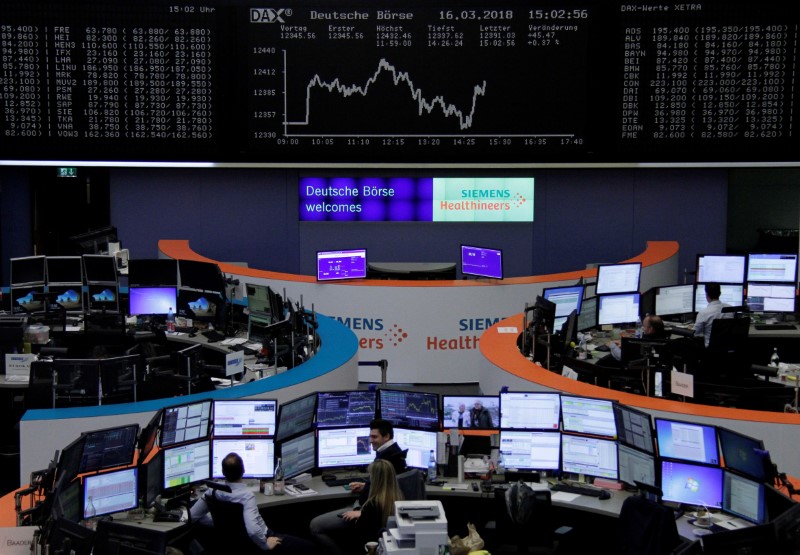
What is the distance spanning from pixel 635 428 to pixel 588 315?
4019mm

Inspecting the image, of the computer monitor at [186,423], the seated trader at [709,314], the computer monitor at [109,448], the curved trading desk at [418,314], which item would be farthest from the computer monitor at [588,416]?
the curved trading desk at [418,314]

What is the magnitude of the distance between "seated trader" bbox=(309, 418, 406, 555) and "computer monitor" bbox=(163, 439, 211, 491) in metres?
0.78

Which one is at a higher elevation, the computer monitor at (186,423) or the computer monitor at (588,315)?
the computer monitor at (588,315)

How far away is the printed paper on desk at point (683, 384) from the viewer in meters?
7.27

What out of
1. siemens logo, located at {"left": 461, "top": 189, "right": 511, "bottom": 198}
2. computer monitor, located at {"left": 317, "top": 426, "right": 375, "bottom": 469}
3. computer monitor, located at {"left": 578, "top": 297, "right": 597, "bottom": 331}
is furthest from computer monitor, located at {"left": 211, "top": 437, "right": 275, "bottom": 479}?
siemens logo, located at {"left": 461, "top": 189, "right": 511, "bottom": 198}

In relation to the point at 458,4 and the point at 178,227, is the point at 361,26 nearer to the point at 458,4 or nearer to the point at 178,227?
the point at 458,4

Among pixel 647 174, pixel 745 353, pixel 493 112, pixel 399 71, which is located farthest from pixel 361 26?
pixel 745 353

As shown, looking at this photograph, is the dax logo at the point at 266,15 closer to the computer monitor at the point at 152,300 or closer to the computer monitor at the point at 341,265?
the computer monitor at the point at 341,265

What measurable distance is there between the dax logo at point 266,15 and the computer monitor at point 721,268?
5.26m

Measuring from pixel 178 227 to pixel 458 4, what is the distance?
4.68 metres

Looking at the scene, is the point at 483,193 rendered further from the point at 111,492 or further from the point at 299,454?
the point at 111,492

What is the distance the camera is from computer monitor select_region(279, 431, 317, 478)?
23.2ft

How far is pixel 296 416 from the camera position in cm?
711

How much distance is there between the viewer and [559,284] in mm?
11836
